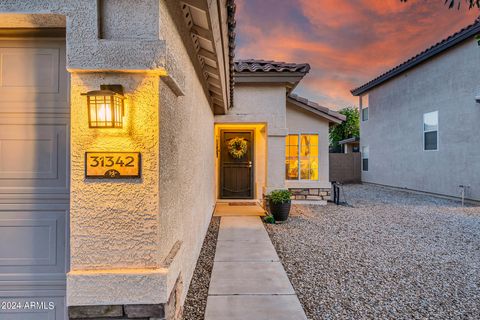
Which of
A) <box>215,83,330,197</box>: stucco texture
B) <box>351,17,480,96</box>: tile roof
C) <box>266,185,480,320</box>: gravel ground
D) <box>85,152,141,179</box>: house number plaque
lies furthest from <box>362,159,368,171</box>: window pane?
<box>85,152,141,179</box>: house number plaque

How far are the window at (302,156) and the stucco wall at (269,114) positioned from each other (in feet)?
5.30

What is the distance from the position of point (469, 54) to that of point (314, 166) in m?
6.95

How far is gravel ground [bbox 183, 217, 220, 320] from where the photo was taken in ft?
8.73

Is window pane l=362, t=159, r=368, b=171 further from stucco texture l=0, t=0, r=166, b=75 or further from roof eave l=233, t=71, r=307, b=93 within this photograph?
stucco texture l=0, t=0, r=166, b=75

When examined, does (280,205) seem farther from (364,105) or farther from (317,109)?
(364,105)

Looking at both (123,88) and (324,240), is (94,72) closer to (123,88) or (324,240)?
(123,88)

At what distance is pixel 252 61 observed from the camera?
296 inches

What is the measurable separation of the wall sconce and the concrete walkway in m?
2.04

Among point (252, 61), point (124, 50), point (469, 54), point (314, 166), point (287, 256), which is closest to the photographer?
point (124, 50)

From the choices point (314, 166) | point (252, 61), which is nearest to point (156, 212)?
point (252, 61)

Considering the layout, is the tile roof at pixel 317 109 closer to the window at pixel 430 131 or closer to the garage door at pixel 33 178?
the window at pixel 430 131

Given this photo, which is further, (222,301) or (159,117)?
(222,301)

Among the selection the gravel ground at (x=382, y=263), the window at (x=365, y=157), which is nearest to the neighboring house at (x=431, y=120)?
the window at (x=365, y=157)

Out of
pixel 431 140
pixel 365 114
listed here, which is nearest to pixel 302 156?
pixel 431 140
